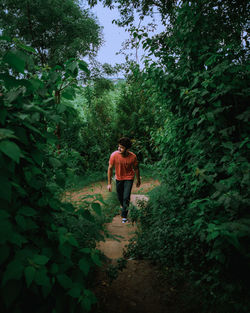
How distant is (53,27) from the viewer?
14008 millimetres

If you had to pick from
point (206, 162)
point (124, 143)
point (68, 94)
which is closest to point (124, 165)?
point (124, 143)

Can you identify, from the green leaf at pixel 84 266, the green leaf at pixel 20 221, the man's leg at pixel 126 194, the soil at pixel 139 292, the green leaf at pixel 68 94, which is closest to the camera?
the green leaf at pixel 20 221

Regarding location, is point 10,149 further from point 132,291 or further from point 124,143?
point 124,143

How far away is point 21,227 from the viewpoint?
1321 millimetres

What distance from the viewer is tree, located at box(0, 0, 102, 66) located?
1274 centimetres

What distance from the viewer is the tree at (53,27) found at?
1274cm

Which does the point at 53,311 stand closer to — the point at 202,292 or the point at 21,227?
the point at 21,227

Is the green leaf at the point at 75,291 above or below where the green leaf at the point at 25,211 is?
below

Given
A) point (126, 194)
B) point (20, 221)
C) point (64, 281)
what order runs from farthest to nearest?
point (126, 194)
point (64, 281)
point (20, 221)

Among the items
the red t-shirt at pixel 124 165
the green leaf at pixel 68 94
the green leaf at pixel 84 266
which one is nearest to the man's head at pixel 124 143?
the red t-shirt at pixel 124 165

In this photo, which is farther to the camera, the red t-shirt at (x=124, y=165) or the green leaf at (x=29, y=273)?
the red t-shirt at (x=124, y=165)

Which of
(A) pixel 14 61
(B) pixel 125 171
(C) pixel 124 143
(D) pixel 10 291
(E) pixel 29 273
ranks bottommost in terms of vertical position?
(B) pixel 125 171

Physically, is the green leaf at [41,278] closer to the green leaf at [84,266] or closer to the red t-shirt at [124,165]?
the green leaf at [84,266]

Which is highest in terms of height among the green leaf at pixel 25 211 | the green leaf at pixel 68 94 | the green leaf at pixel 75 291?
the green leaf at pixel 68 94
